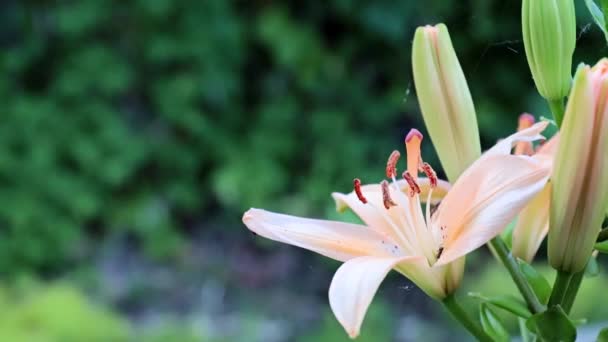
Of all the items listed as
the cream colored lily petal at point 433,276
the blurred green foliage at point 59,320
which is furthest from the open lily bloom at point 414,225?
the blurred green foliage at point 59,320

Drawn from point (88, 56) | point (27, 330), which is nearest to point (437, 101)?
point (27, 330)

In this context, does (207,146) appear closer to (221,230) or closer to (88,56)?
(221,230)

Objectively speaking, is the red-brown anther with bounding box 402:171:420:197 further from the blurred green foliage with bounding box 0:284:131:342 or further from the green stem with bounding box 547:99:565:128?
the blurred green foliage with bounding box 0:284:131:342

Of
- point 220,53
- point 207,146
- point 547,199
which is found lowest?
point 547,199

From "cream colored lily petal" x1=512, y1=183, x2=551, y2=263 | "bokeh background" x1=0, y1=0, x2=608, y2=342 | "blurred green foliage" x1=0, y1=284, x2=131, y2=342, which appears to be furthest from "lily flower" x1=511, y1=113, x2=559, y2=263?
"bokeh background" x1=0, y1=0, x2=608, y2=342

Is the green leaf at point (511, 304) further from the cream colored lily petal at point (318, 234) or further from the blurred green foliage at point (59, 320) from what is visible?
the blurred green foliage at point (59, 320)

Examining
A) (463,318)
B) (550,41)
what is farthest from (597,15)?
(463,318)

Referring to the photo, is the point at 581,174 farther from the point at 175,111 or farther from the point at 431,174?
the point at 175,111
